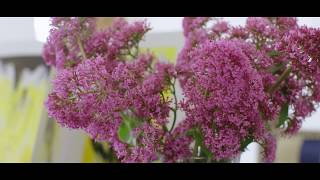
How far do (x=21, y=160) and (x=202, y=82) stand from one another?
841 millimetres

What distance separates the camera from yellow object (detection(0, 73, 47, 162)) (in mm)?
1148

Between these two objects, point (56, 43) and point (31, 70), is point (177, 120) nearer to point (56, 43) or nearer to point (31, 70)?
point (56, 43)

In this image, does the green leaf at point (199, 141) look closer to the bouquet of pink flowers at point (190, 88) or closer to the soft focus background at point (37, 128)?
the bouquet of pink flowers at point (190, 88)

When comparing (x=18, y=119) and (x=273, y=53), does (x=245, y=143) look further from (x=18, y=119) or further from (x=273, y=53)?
(x=18, y=119)

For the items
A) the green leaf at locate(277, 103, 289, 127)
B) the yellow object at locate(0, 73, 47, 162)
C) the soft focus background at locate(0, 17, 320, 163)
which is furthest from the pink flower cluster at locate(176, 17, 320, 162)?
the yellow object at locate(0, 73, 47, 162)

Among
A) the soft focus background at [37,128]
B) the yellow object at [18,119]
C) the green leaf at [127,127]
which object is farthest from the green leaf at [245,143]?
the yellow object at [18,119]

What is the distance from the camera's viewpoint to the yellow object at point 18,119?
115cm

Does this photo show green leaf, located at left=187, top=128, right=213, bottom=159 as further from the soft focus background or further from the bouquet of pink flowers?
the soft focus background

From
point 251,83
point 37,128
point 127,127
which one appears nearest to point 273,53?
point 251,83

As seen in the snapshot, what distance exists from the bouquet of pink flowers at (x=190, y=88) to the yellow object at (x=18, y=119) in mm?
578

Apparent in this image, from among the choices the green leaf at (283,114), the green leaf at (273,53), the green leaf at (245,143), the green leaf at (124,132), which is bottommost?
the green leaf at (245,143)
